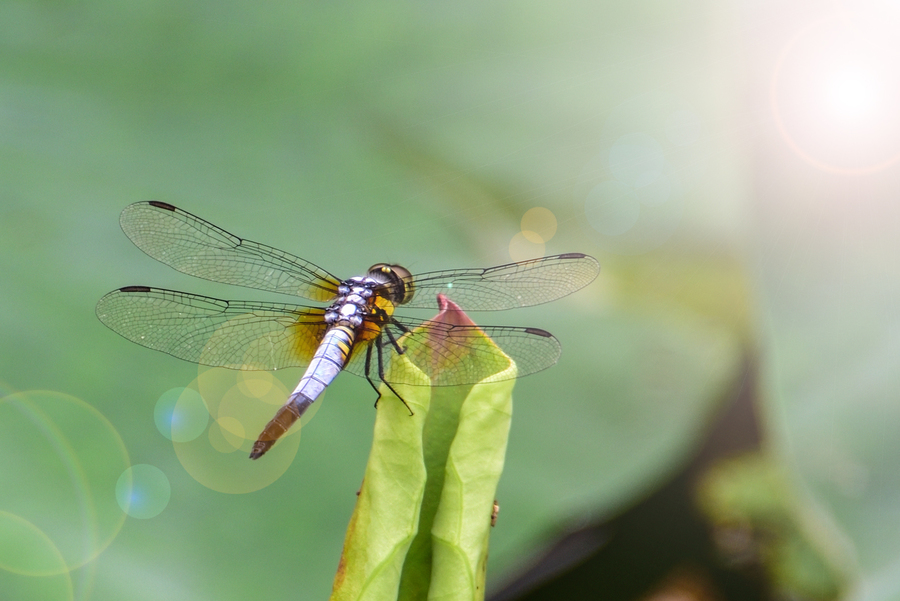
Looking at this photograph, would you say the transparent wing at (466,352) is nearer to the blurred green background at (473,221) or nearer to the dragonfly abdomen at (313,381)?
the dragonfly abdomen at (313,381)

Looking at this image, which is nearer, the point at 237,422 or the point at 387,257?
the point at 237,422

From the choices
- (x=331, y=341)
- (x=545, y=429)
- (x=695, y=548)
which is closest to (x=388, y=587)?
(x=331, y=341)

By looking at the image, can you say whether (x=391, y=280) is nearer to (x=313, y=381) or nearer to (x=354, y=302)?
(x=354, y=302)

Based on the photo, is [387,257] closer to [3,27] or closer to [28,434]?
[28,434]

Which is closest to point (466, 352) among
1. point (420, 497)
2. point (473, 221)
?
point (420, 497)

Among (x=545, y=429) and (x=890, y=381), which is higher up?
(x=890, y=381)

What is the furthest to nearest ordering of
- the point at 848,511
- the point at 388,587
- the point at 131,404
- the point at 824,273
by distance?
the point at 824,273 → the point at 848,511 → the point at 131,404 → the point at 388,587

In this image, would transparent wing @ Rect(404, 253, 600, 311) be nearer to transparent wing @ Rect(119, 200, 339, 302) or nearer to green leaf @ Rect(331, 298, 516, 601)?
transparent wing @ Rect(119, 200, 339, 302)

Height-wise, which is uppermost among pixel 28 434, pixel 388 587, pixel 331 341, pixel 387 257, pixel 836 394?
pixel 387 257
